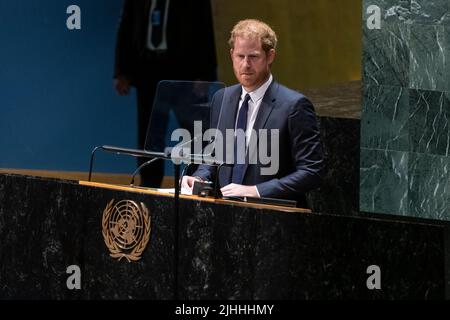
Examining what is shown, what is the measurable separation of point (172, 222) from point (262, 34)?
0.90m

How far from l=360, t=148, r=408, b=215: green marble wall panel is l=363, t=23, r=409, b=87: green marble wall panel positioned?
1.51 ft

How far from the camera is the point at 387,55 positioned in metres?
8.00

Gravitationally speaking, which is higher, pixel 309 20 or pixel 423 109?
pixel 309 20

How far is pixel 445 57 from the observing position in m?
7.76

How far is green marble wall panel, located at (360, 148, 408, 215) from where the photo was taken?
8008 millimetres

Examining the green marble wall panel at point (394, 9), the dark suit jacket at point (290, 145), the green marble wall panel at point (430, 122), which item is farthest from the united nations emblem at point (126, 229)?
the green marble wall panel at point (394, 9)

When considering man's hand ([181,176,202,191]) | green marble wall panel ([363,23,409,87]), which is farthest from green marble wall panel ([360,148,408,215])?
man's hand ([181,176,202,191])

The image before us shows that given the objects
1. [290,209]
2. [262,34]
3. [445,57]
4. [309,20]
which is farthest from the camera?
[309,20]

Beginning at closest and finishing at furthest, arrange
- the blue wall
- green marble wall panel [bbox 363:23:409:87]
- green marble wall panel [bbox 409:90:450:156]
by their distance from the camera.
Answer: green marble wall panel [bbox 409:90:450:156], green marble wall panel [bbox 363:23:409:87], the blue wall

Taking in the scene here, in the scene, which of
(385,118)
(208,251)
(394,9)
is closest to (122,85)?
(385,118)

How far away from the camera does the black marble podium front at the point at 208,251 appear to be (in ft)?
14.0

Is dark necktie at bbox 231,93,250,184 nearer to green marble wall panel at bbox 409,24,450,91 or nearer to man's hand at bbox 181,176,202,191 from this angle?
man's hand at bbox 181,176,202,191

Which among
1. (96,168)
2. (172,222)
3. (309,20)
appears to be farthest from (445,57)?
(172,222)
